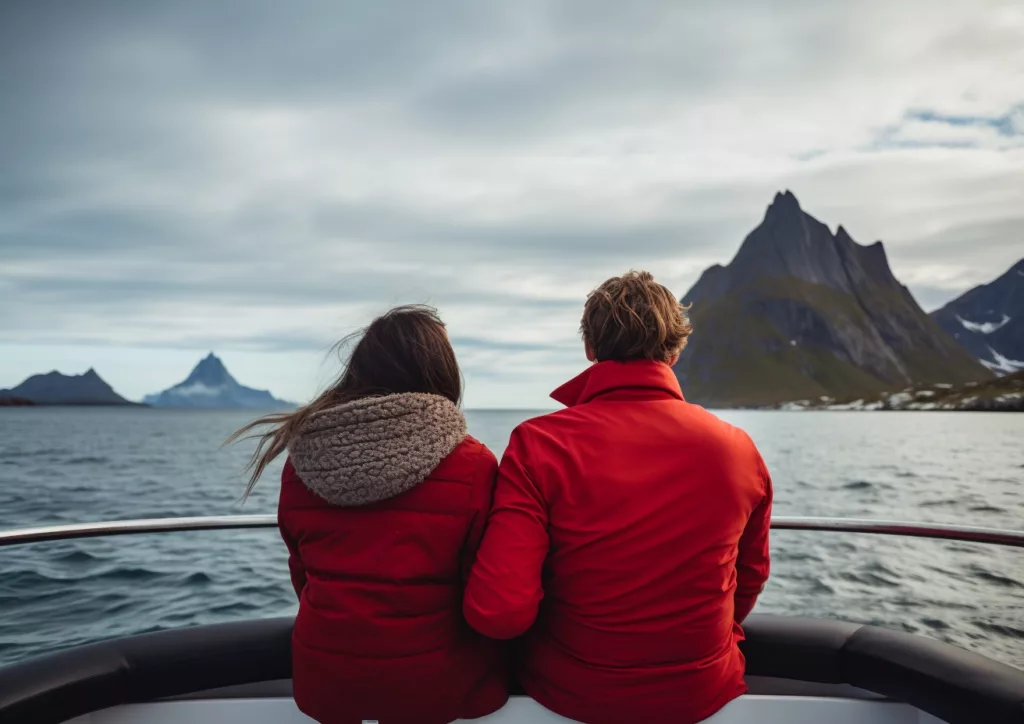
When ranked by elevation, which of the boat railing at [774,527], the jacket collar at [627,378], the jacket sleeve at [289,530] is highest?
the jacket collar at [627,378]

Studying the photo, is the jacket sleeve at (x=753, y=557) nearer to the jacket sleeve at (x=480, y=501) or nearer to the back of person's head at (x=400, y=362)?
the jacket sleeve at (x=480, y=501)

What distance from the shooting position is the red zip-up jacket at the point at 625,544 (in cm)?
179

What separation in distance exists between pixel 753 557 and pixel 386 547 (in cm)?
101

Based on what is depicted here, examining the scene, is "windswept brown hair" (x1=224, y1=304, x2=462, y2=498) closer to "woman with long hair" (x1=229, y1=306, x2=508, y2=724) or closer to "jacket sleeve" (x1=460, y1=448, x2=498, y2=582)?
"woman with long hair" (x1=229, y1=306, x2=508, y2=724)

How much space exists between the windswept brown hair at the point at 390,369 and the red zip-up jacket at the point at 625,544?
0.91ft

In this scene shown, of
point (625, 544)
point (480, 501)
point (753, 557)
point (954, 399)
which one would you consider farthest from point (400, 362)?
point (954, 399)

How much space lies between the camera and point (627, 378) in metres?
1.93

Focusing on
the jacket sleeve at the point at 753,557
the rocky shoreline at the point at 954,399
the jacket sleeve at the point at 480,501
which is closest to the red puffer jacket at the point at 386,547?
the jacket sleeve at the point at 480,501

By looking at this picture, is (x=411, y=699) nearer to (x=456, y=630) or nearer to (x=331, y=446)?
(x=456, y=630)

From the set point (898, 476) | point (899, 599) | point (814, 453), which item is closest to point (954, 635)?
point (899, 599)

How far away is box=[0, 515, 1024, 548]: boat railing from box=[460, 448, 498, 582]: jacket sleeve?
1.34 m

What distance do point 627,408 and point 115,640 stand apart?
5.91ft

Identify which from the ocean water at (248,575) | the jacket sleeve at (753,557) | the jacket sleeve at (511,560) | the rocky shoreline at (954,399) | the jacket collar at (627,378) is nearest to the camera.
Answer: the jacket sleeve at (511,560)

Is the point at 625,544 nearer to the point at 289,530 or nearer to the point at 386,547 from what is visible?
the point at 386,547
